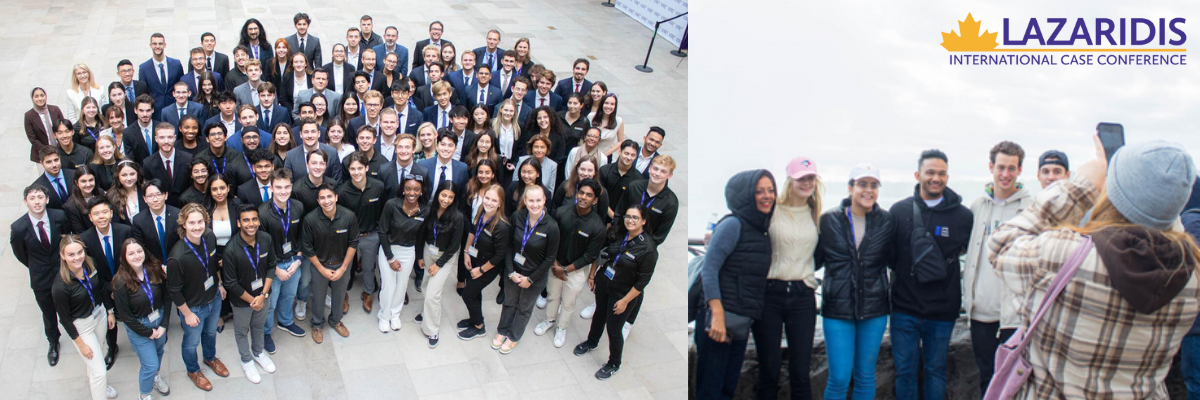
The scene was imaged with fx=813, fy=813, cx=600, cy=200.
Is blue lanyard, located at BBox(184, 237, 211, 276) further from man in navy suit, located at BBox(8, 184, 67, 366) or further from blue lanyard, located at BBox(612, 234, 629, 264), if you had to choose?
blue lanyard, located at BBox(612, 234, 629, 264)

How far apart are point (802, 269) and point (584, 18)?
49.0 ft

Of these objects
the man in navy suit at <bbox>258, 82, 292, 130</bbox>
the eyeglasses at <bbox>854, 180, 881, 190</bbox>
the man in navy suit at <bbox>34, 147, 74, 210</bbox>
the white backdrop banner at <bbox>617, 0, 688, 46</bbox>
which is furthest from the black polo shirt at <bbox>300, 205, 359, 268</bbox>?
the white backdrop banner at <bbox>617, 0, 688, 46</bbox>

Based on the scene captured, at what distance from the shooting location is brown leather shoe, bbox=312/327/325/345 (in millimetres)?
Answer: 5926

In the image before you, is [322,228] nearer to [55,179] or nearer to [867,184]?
[55,179]

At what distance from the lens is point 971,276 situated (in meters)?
2.45

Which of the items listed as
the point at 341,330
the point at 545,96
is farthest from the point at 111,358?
the point at 545,96

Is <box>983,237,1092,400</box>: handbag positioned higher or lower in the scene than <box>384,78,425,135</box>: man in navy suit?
lower

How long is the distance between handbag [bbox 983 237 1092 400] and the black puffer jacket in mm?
356

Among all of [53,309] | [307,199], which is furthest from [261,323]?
[53,309]

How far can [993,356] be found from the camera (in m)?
Result: 2.51

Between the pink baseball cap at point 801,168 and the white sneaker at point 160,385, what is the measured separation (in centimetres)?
458

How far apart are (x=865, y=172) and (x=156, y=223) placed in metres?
4.61

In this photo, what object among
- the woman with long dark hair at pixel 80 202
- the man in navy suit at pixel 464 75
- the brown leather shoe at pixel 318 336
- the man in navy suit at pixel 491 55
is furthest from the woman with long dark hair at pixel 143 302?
the man in navy suit at pixel 491 55

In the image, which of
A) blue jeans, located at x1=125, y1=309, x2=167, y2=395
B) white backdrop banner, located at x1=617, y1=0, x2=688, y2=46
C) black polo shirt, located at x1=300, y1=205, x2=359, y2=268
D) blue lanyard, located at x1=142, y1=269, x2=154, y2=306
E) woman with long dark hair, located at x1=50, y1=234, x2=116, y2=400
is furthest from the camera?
white backdrop banner, located at x1=617, y1=0, x2=688, y2=46
